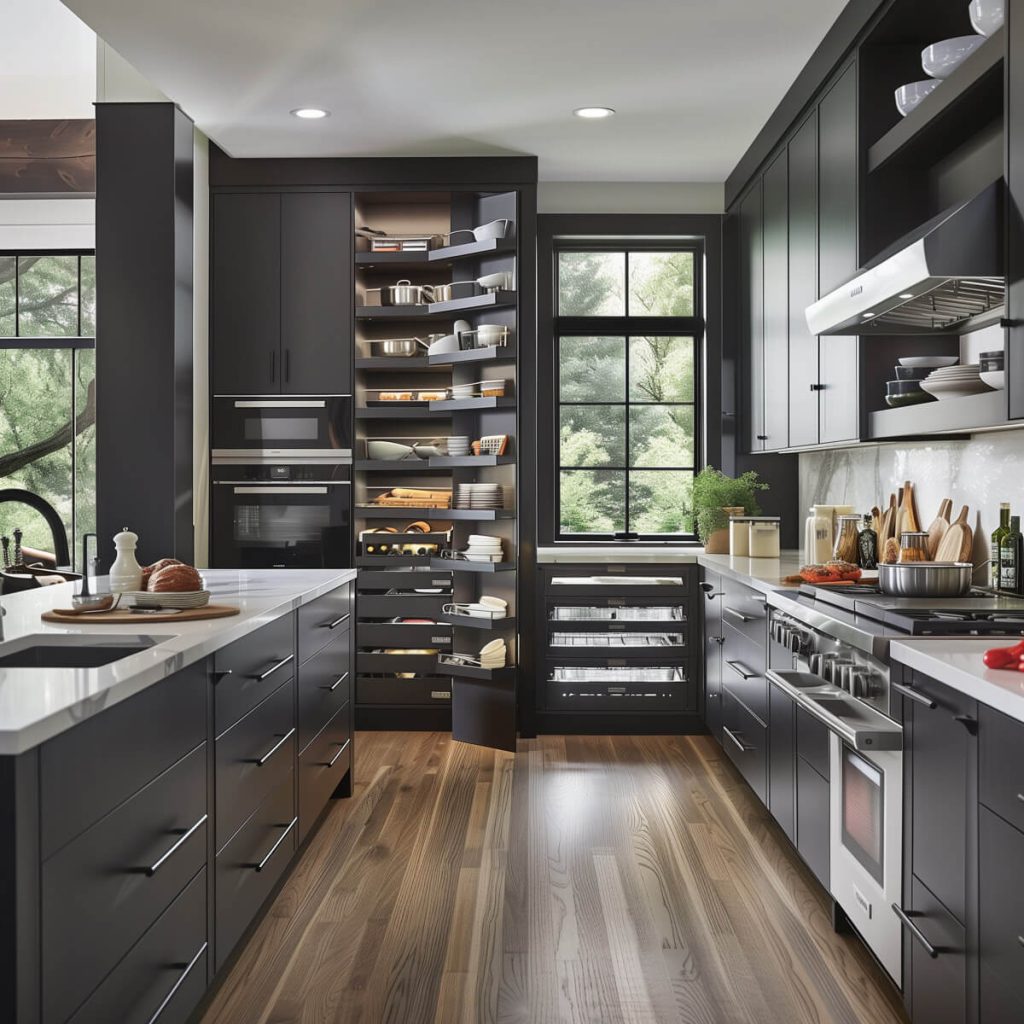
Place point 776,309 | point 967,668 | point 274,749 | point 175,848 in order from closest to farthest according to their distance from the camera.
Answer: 1. point 967,668
2. point 175,848
3. point 274,749
4. point 776,309

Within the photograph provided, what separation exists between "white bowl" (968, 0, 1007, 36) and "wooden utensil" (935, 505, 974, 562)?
149 cm

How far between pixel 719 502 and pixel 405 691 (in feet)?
6.11

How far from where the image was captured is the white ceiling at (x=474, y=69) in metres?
3.34

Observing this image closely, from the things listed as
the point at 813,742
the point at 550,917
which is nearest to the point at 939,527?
the point at 813,742

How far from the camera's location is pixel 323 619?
3.42m

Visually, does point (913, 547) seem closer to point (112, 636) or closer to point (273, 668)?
point (273, 668)

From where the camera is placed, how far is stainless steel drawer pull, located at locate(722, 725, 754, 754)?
3771mm

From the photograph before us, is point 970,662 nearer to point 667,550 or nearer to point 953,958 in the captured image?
point 953,958

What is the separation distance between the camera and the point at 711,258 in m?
5.34

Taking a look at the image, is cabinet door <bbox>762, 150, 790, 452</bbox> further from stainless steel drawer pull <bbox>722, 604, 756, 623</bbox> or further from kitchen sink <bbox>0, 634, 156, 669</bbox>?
kitchen sink <bbox>0, 634, 156, 669</bbox>

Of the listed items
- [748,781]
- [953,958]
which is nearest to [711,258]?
[748,781]

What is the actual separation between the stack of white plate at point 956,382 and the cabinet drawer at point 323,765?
2178 mm

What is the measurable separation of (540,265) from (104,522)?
268cm

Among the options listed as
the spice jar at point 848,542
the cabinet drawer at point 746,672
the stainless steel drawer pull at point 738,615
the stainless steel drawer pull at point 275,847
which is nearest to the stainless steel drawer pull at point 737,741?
the cabinet drawer at point 746,672
